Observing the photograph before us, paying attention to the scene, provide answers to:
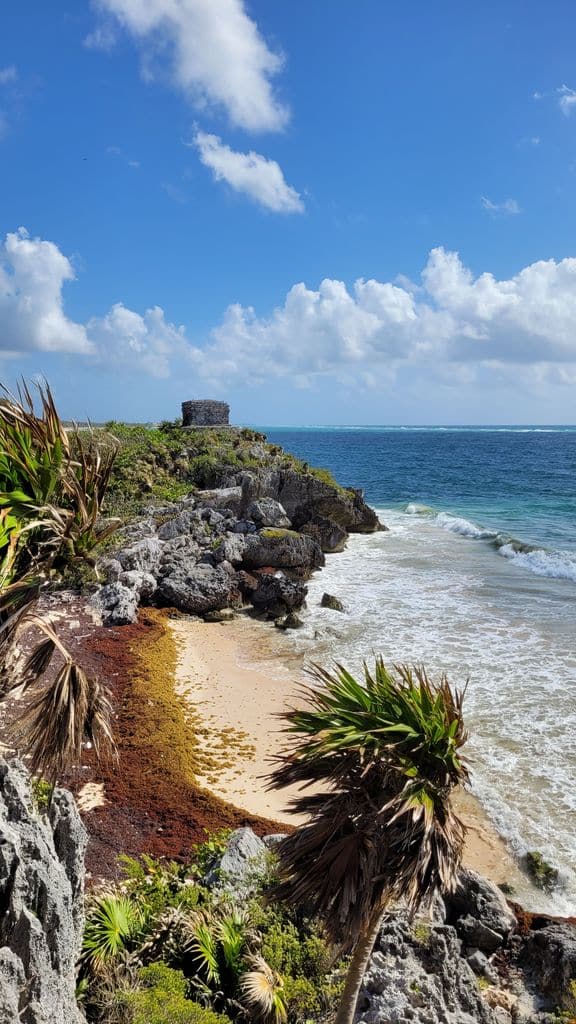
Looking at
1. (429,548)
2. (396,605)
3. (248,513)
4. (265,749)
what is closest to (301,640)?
(396,605)

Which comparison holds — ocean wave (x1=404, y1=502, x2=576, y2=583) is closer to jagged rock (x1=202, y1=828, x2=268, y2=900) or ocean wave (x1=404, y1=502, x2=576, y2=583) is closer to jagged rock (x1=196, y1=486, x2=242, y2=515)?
jagged rock (x1=196, y1=486, x2=242, y2=515)

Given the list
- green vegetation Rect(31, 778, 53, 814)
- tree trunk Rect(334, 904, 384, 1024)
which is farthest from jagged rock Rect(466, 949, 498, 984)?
green vegetation Rect(31, 778, 53, 814)

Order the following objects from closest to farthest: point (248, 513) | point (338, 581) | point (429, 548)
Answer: point (338, 581) → point (248, 513) → point (429, 548)

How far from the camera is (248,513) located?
2969 centimetres

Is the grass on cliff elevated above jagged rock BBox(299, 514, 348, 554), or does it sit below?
above

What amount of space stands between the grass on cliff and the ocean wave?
9897 mm

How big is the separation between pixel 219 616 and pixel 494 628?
9656 mm

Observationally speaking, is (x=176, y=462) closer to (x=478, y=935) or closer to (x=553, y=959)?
(x=478, y=935)

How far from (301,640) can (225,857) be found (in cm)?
1150

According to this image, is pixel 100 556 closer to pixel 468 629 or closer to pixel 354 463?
pixel 468 629

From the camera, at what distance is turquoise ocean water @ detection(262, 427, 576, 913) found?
11844 millimetres

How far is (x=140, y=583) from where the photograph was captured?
2198 cm

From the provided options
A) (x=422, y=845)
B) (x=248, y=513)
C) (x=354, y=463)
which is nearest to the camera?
(x=422, y=845)

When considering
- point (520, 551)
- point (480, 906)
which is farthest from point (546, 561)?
point (480, 906)
